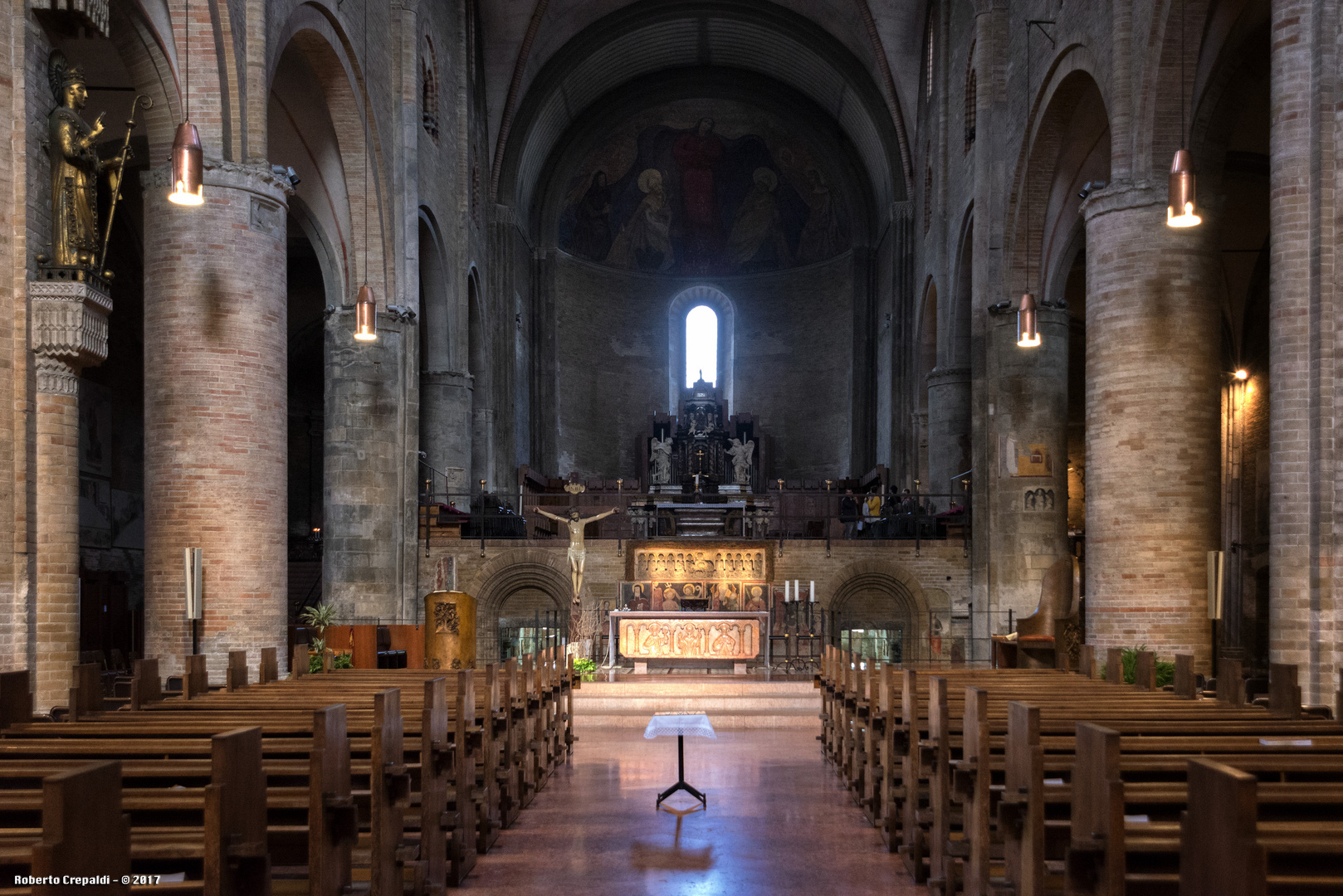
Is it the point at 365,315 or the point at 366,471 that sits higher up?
the point at 365,315

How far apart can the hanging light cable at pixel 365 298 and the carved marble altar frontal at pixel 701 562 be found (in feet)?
19.3

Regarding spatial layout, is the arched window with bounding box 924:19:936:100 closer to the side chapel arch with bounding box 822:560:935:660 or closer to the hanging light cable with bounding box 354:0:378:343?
the side chapel arch with bounding box 822:560:935:660

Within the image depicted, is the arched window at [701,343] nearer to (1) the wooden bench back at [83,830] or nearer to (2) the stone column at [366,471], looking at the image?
(2) the stone column at [366,471]

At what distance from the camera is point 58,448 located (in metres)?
9.26

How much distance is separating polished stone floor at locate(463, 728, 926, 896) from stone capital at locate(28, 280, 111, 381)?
503 cm

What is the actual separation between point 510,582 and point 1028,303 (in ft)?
34.8

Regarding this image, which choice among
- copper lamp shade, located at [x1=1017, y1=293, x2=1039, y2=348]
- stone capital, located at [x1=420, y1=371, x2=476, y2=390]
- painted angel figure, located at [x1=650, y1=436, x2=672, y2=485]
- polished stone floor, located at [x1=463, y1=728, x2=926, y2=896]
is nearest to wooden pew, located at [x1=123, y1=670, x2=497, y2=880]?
polished stone floor, located at [x1=463, y1=728, x2=926, y2=896]

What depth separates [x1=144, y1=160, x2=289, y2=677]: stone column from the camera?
12000 millimetres

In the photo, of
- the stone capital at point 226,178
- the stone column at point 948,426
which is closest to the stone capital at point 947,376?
the stone column at point 948,426

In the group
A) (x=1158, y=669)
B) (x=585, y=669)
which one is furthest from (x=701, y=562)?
(x=1158, y=669)

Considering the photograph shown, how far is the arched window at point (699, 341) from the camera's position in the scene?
3728 centimetres

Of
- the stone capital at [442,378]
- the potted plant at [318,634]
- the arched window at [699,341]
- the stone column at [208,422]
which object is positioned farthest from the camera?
the arched window at [699,341]

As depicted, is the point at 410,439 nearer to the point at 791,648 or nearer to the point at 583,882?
the point at 791,648

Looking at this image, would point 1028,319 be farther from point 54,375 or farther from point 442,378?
point 442,378
